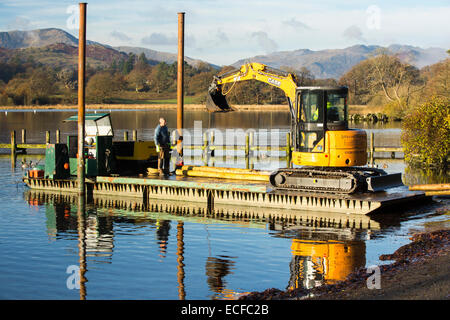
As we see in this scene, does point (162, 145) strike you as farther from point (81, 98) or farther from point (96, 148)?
point (81, 98)

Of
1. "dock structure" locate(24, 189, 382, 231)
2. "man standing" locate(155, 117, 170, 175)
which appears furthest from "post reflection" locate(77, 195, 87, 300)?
"man standing" locate(155, 117, 170, 175)

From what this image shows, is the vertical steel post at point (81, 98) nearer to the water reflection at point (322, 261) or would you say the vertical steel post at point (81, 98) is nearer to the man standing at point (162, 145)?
the man standing at point (162, 145)

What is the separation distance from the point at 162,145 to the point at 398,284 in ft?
50.7

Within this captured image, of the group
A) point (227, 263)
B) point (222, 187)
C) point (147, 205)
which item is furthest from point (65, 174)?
point (227, 263)

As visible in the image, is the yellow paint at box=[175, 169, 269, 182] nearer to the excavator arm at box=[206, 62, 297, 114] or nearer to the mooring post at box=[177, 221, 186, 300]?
the excavator arm at box=[206, 62, 297, 114]

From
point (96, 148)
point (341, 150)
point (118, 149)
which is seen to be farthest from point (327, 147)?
point (118, 149)

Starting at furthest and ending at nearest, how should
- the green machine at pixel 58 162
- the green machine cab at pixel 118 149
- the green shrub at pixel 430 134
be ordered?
the green shrub at pixel 430 134, the green machine cab at pixel 118 149, the green machine at pixel 58 162

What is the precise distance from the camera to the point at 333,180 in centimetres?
2347

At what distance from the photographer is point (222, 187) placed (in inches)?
1000

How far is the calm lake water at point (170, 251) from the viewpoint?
1507 cm

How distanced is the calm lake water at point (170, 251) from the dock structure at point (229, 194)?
692 millimetres

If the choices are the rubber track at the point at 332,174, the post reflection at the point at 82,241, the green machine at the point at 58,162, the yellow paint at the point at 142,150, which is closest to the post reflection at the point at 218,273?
the post reflection at the point at 82,241

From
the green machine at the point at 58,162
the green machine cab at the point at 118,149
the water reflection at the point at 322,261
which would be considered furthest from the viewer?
the green machine cab at the point at 118,149

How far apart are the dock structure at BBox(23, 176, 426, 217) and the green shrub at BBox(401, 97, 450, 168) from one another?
13994 millimetres
